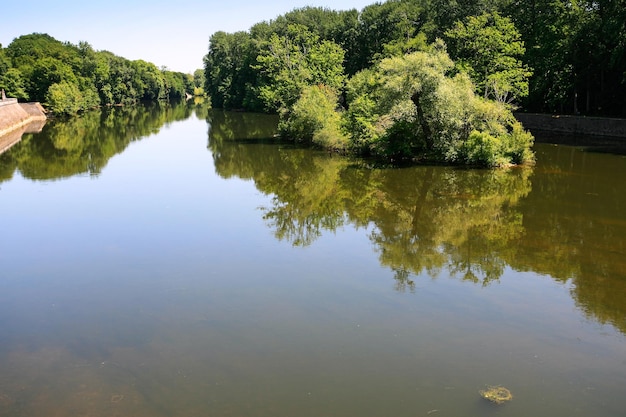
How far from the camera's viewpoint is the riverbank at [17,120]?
4966 centimetres

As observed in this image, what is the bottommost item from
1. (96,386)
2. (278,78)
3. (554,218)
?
(96,386)

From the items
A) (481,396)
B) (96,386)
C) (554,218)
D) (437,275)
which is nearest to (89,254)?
(96,386)

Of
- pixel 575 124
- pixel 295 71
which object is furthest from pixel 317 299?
pixel 575 124

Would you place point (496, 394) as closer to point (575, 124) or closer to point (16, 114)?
point (575, 124)

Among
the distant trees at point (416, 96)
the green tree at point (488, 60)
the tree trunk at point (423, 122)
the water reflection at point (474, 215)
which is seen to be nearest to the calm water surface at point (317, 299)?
the water reflection at point (474, 215)

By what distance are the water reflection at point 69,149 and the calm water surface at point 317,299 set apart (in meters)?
6.70

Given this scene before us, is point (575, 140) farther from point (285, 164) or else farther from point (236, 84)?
point (236, 84)

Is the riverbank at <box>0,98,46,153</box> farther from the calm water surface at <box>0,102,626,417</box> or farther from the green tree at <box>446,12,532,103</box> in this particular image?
the green tree at <box>446,12,532,103</box>

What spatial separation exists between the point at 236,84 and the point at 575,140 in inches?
2553

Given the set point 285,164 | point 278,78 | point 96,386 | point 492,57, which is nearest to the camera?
point 96,386

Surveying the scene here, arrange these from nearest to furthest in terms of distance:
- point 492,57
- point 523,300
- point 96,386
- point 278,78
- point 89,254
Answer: point 96,386
point 523,300
point 89,254
point 492,57
point 278,78

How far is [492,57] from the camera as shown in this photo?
38.7 metres

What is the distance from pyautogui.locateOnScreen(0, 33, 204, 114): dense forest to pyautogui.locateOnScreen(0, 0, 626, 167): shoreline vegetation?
30cm

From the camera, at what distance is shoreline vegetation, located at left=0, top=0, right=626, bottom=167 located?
2889 centimetres
